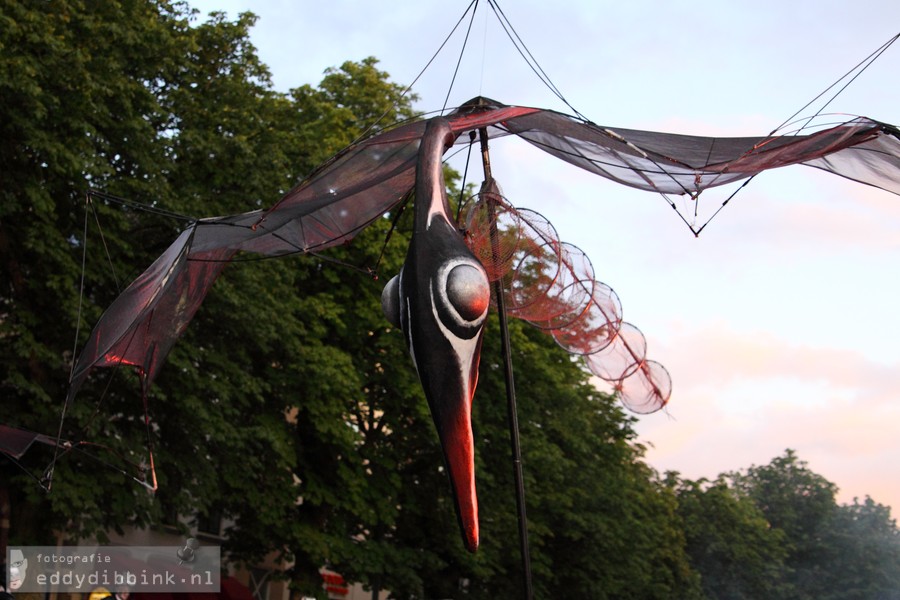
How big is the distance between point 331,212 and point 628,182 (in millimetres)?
2577

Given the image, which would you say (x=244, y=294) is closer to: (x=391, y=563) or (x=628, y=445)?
(x=391, y=563)

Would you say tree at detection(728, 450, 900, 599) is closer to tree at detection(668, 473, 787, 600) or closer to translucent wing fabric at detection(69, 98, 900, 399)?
tree at detection(668, 473, 787, 600)

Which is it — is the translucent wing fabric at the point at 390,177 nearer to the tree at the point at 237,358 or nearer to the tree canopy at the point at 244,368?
the tree canopy at the point at 244,368

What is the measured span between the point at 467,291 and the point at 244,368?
62.2ft

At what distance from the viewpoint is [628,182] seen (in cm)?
985

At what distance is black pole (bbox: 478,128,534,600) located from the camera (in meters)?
8.88

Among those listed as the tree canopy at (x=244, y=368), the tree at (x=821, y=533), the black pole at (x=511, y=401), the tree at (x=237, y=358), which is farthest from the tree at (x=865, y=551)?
the black pole at (x=511, y=401)

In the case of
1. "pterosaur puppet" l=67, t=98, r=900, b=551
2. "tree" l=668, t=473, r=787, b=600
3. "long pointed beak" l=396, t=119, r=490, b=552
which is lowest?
"long pointed beak" l=396, t=119, r=490, b=552

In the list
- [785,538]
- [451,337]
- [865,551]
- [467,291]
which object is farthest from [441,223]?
[865,551]

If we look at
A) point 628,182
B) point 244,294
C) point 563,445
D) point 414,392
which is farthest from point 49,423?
point 563,445

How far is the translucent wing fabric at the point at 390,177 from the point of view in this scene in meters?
8.88

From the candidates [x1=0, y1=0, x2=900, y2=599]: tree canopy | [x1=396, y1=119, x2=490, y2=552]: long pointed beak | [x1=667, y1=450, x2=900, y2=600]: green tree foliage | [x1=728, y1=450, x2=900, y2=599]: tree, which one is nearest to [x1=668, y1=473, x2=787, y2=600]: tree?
[x1=667, y1=450, x2=900, y2=600]: green tree foliage

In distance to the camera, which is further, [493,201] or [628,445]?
[628,445]

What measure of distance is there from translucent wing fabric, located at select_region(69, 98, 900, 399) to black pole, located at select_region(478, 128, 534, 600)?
1.24 feet
